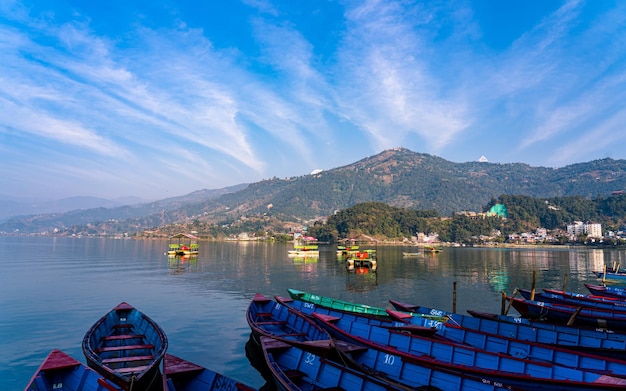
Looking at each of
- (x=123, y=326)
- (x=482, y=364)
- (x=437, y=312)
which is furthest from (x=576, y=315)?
(x=123, y=326)

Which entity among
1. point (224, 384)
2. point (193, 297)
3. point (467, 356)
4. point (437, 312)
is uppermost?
point (224, 384)

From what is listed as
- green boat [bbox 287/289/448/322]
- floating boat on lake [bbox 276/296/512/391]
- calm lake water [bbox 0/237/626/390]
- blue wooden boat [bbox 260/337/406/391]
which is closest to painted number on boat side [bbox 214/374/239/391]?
blue wooden boat [bbox 260/337/406/391]

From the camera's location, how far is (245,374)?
19.1 m

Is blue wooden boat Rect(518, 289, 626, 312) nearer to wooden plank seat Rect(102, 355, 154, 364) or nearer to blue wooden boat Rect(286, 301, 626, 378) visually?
blue wooden boat Rect(286, 301, 626, 378)

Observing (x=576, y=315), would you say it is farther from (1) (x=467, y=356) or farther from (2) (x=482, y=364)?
(2) (x=482, y=364)

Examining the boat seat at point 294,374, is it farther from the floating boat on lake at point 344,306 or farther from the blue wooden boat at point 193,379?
the floating boat on lake at point 344,306

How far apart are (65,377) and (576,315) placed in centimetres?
2817

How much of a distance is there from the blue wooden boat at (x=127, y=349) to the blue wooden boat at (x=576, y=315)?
24.4m

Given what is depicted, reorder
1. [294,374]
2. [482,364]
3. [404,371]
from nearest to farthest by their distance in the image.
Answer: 1. [294,374]
2. [404,371]
3. [482,364]

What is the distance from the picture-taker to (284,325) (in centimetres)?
2172

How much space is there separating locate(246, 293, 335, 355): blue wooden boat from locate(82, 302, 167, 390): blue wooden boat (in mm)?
5033

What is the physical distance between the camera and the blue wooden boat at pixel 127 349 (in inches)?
447

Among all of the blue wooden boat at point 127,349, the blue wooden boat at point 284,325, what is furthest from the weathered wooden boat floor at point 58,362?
the blue wooden boat at point 284,325

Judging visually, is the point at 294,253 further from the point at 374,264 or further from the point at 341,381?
the point at 341,381
